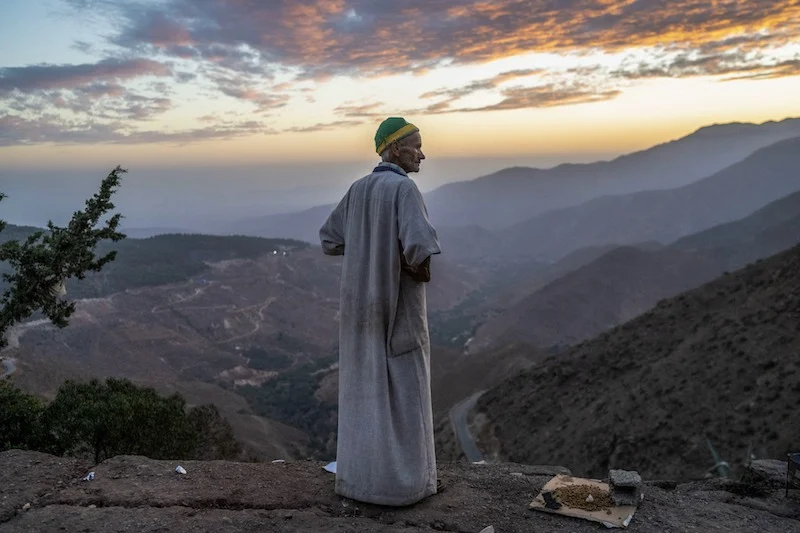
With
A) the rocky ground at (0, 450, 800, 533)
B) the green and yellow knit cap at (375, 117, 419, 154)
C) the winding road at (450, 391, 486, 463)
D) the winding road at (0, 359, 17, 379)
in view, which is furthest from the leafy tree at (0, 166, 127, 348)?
the winding road at (0, 359, 17, 379)

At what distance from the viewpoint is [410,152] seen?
182 inches

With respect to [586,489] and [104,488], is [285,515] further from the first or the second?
[586,489]

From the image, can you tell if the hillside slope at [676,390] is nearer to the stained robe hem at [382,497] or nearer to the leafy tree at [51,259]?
the stained robe hem at [382,497]

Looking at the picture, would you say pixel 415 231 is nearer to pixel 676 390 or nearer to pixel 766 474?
pixel 766 474

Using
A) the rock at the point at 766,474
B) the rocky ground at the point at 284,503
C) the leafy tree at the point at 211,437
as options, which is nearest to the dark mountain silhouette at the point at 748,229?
the leafy tree at the point at 211,437

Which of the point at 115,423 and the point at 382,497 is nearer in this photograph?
the point at 382,497

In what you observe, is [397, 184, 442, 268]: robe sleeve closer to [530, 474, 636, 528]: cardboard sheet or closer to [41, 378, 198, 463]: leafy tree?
[530, 474, 636, 528]: cardboard sheet

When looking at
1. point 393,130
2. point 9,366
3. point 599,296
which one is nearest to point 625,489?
point 393,130

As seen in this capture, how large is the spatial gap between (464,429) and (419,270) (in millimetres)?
32318

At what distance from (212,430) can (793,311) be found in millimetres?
22800

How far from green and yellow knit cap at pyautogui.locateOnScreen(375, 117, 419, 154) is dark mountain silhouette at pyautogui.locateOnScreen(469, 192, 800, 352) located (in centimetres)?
7552

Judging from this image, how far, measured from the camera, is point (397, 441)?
4305 mm

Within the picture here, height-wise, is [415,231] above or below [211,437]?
above

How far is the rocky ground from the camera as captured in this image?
412 centimetres
